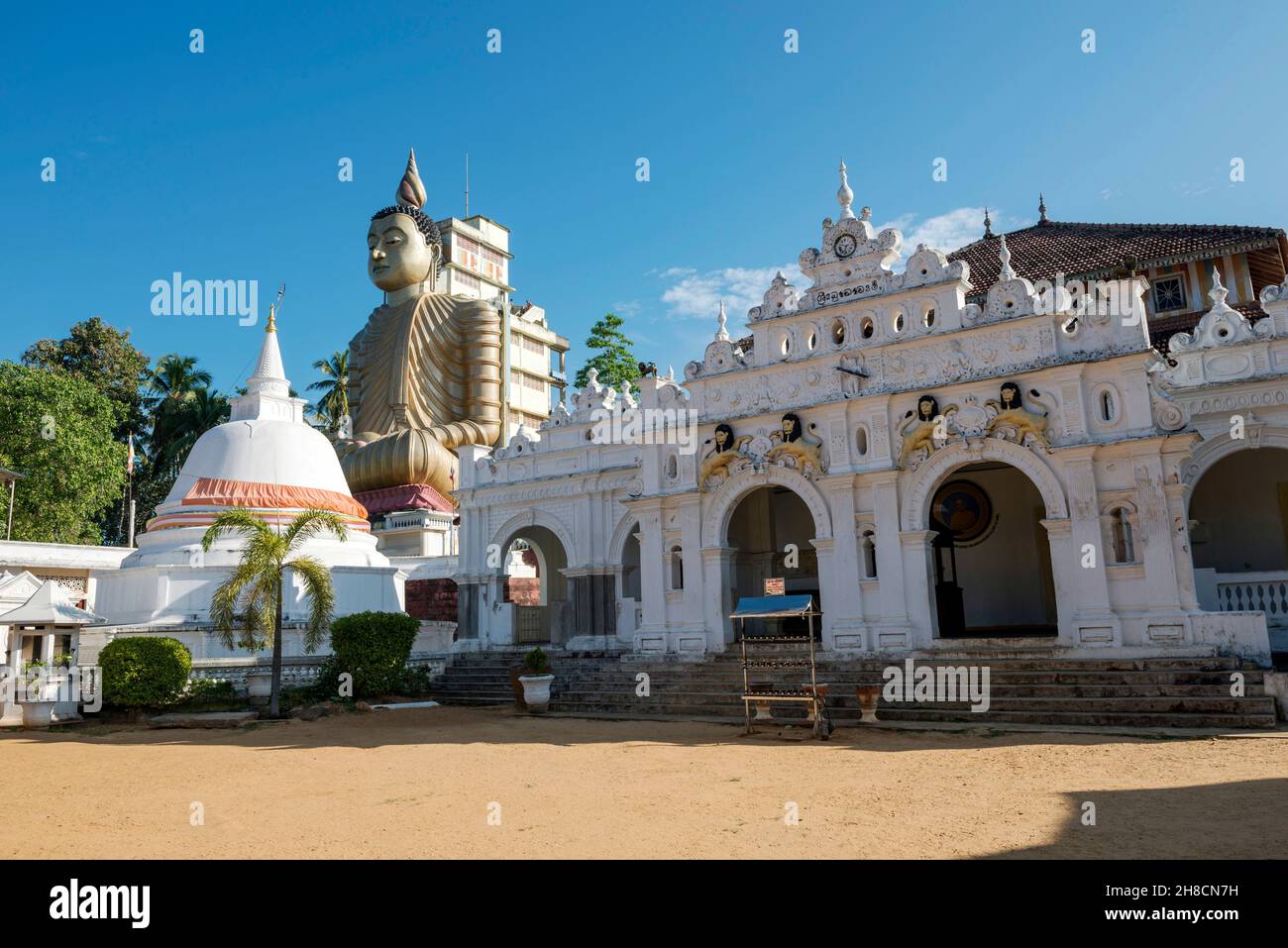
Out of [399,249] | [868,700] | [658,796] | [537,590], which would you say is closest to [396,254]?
[399,249]

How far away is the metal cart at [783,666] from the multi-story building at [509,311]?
35.9 metres

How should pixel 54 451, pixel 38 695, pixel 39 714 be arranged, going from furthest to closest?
pixel 54 451 → pixel 38 695 → pixel 39 714

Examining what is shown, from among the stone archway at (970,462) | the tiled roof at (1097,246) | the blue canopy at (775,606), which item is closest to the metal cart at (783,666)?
the blue canopy at (775,606)

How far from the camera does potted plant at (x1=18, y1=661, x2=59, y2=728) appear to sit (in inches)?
704

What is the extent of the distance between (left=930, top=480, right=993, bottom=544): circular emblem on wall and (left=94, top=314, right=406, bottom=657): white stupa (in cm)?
1515

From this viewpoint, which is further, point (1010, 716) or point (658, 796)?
point (1010, 716)

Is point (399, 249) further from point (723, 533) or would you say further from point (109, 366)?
point (723, 533)

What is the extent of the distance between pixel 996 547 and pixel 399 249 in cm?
3223

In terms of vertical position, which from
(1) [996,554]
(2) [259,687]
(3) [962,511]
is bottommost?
(2) [259,687]

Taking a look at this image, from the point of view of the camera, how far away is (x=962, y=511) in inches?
870

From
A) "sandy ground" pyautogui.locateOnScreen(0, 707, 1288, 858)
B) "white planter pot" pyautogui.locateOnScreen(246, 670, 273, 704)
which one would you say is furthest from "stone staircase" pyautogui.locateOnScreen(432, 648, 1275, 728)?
"white planter pot" pyautogui.locateOnScreen(246, 670, 273, 704)

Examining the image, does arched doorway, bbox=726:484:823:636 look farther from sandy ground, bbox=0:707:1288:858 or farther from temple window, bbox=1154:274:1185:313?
temple window, bbox=1154:274:1185:313

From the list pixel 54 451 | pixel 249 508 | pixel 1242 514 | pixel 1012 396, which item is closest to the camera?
pixel 1012 396
